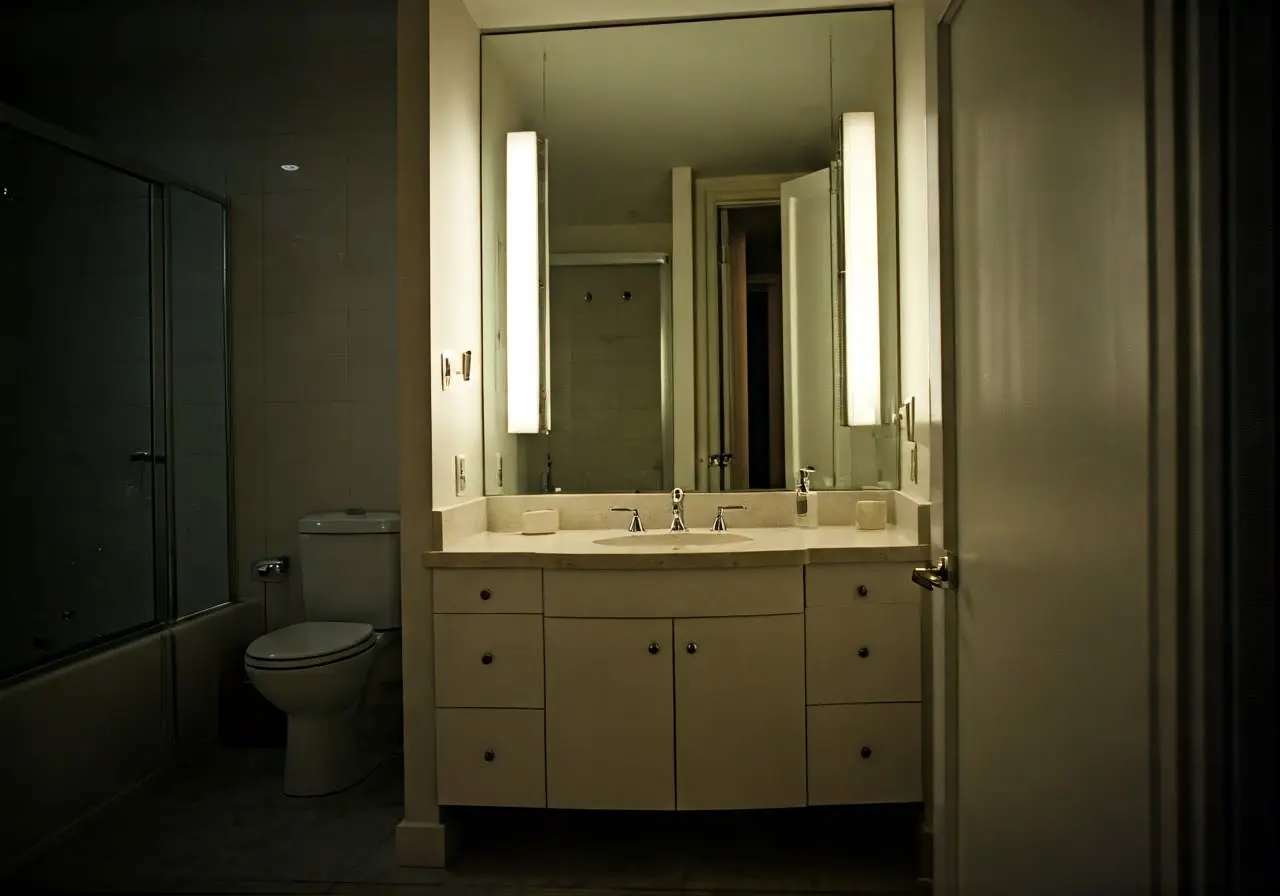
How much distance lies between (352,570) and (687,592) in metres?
1.39

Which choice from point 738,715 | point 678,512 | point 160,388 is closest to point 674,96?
point 678,512

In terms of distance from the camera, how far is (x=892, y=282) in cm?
260

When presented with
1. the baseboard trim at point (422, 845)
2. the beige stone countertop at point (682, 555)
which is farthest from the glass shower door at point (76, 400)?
the beige stone countertop at point (682, 555)

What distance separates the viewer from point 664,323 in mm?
2723

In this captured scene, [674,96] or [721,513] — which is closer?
[721,513]

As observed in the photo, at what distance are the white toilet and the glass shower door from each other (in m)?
0.54

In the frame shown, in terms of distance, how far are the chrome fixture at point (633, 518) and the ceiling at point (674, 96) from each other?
3.05ft

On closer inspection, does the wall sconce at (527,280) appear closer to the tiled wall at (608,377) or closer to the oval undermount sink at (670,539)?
the tiled wall at (608,377)

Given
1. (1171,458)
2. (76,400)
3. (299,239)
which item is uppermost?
(299,239)

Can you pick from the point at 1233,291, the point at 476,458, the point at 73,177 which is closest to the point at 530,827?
the point at 476,458

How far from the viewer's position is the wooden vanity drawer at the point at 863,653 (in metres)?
2.14

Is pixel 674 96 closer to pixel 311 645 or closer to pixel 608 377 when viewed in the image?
pixel 608 377

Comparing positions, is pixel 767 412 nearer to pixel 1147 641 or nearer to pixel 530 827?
pixel 530 827

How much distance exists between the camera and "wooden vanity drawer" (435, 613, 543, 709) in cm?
215
